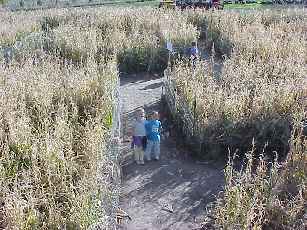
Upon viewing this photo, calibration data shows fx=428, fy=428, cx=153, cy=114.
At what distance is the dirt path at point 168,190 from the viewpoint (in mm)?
5867

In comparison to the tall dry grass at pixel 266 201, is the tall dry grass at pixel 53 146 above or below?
above

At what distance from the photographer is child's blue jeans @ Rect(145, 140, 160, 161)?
741cm

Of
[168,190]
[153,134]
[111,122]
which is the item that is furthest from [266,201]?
[111,122]

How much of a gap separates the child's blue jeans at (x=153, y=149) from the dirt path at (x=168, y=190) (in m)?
0.12

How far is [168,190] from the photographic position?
21.6ft

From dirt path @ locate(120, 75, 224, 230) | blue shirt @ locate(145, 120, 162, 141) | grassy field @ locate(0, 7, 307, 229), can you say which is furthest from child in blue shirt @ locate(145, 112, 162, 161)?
grassy field @ locate(0, 7, 307, 229)

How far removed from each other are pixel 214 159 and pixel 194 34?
725 cm

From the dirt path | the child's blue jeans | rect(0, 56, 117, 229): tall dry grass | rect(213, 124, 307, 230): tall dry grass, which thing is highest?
rect(0, 56, 117, 229): tall dry grass

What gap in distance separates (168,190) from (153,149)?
1.15 m

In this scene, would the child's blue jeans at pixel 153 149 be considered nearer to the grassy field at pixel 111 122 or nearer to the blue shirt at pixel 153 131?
the blue shirt at pixel 153 131

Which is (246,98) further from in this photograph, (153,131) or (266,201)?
(266,201)

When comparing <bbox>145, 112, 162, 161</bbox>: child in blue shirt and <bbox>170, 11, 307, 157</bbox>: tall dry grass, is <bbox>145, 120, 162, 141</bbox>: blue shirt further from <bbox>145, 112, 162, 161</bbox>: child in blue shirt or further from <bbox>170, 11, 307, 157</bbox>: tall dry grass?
<bbox>170, 11, 307, 157</bbox>: tall dry grass

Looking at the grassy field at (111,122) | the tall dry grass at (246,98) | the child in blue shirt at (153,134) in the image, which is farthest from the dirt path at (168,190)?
the tall dry grass at (246,98)

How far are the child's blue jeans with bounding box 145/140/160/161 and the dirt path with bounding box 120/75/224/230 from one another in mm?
117
